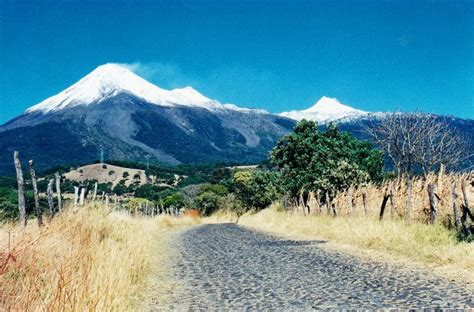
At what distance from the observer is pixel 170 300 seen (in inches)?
309

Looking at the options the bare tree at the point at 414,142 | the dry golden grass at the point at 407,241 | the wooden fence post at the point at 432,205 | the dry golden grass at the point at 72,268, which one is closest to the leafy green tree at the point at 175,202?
the bare tree at the point at 414,142

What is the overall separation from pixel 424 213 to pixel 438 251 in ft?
17.1

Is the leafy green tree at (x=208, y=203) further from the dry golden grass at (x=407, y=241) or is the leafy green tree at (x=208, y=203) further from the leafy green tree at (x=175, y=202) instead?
the dry golden grass at (x=407, y=241)

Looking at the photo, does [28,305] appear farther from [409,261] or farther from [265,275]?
[409,261]

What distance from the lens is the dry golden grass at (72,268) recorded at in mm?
4824

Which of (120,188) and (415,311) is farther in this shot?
(120,188)

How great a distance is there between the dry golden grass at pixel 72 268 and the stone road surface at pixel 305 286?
2.65 ft

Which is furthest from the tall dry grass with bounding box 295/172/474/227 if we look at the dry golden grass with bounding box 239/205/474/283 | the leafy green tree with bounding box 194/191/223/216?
the leafy green tree with bounding box 194/191/223/216

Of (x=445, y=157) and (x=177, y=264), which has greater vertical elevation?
(x=445, y=157)

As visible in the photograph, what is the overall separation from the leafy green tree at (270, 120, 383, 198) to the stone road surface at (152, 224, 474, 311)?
12.0m

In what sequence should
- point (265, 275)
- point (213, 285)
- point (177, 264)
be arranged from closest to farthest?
point (213, 285)
point (265, 275)
point (177, 264)

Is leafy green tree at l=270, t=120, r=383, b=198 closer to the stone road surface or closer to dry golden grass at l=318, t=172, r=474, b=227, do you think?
dry golden grass at l=318, t=172, r=474, b=227

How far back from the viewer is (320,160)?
28.3m

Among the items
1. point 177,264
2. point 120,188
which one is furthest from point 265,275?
point 120,188
